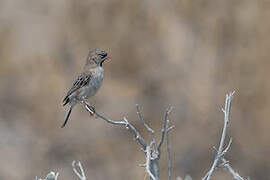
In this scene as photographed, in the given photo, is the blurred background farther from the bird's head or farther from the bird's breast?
the bird's breast

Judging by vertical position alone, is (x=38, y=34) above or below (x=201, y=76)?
above

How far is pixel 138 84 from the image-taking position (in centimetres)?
1255

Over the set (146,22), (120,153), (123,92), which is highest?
(146,22)

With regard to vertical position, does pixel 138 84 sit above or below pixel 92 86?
above

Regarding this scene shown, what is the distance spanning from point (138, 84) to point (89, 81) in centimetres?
482

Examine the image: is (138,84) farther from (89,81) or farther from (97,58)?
(89,81)

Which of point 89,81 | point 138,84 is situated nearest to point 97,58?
point 89,81

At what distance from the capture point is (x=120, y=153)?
495 inches

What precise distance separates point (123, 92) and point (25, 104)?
2.04 m

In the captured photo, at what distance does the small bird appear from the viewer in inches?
305

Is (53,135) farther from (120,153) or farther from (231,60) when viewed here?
(231,60)

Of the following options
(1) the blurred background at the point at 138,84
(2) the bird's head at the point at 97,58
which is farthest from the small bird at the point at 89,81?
(1) the blurred background at the point at 138,84

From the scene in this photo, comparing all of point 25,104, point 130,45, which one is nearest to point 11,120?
point 25,104

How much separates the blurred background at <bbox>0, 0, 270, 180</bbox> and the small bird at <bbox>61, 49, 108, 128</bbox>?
4047 mm
